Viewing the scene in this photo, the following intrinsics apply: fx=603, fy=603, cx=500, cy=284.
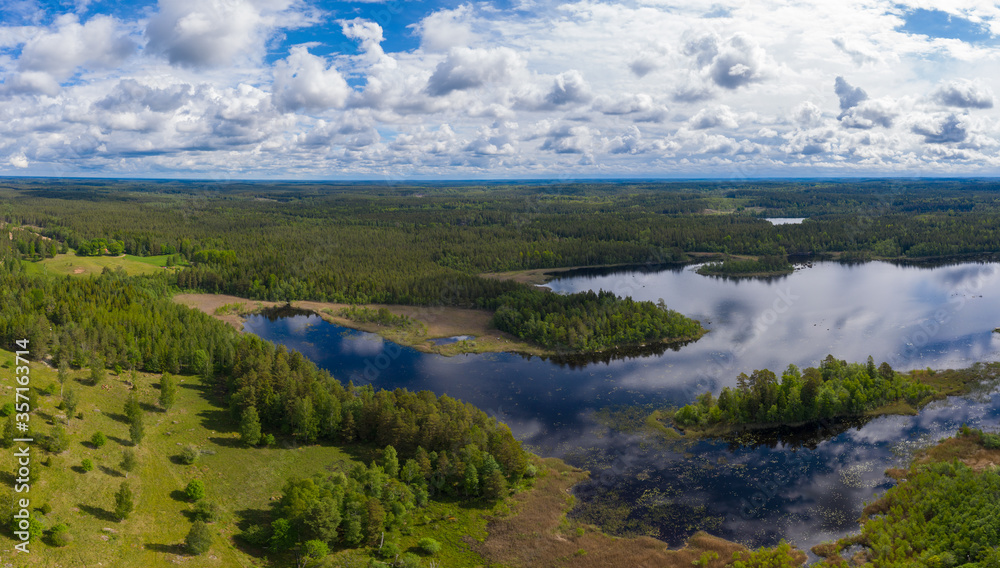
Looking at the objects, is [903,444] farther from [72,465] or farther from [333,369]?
[72,465]

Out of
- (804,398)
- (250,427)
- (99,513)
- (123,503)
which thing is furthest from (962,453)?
(99,513)

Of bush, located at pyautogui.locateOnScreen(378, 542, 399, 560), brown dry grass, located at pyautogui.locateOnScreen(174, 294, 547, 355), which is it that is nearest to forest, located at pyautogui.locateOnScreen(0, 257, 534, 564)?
bush, located at pyautogui.locateOnScreen(378, 542, 399, 560)

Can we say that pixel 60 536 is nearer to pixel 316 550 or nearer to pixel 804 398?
pixel 316 550

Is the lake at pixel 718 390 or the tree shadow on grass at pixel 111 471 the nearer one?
the tree shadow on grass at pixel 111 471

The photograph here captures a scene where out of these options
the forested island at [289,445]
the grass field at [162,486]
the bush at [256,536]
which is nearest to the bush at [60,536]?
the forested island at [289,445]

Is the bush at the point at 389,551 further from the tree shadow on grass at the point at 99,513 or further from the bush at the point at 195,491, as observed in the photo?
the tree shadow on grass at the point at 99,513

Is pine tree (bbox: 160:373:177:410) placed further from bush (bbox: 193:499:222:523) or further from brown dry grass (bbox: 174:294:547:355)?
brown dry grass (bbox: 174:294:547:355)
